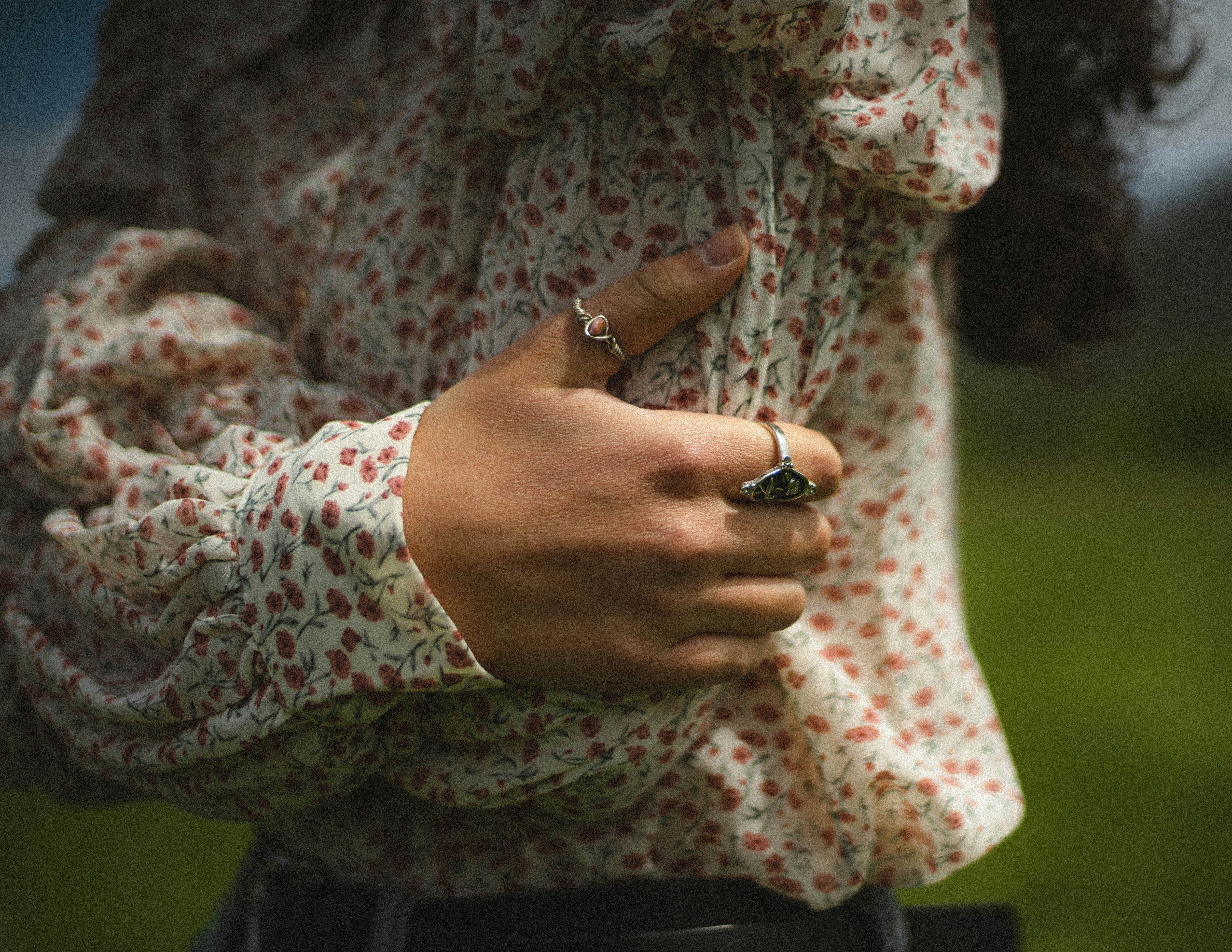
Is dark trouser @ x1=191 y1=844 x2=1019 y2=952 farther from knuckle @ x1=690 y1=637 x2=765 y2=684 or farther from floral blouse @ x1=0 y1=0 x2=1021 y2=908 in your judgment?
knuckle @ x1=690 y1=637 x2=765 y2=684

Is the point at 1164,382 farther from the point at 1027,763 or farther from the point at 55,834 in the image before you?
the point at 55,834

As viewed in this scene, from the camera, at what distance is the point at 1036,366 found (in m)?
0.83

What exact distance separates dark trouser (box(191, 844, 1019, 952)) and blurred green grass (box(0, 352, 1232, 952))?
0.68m

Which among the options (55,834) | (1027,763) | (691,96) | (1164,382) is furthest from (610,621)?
(1164,382)

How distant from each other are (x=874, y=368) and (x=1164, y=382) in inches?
127

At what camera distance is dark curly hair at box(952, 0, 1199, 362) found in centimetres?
63

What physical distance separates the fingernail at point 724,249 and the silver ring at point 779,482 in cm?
9

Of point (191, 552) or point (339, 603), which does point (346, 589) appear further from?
point (191, 552)

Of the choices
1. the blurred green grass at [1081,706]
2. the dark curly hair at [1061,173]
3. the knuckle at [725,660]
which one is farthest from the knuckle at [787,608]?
the blurred green grass at [1081,706]

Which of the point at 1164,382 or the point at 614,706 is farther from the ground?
the point at 1164,382

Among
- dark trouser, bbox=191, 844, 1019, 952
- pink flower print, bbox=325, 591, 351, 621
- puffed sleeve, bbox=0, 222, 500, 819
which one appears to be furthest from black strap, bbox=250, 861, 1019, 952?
pink flower print, bbox=325, 591, 351, 621

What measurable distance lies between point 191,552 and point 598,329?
0.91ft

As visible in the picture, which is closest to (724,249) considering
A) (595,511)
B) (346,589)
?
(595,511)

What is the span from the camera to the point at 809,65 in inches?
16.2
